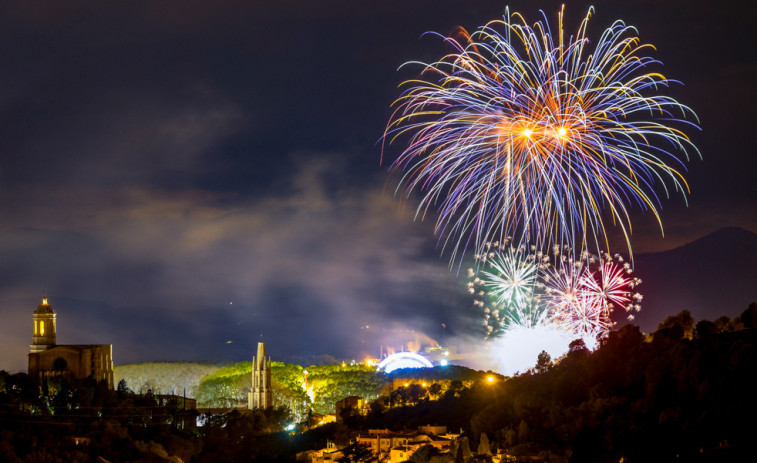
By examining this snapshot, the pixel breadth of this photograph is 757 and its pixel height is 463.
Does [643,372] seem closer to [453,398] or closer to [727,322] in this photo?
[727,322]

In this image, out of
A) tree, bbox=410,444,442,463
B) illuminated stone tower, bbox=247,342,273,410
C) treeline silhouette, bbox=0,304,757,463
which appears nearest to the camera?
treeline silhouette, bbox=0,304,757,463

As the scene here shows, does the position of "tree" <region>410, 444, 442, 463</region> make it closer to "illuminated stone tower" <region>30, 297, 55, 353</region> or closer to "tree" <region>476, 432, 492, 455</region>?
"tree" <region>476, 432, 492, 455</region>

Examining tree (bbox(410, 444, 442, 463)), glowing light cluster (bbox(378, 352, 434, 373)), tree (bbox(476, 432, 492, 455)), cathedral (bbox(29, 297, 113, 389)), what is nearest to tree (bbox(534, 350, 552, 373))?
tree (bbox(410, 444, 442, 463))

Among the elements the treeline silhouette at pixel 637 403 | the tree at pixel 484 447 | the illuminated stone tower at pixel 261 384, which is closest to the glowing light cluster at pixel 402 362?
the illuminated stone tower at pixel 261 384

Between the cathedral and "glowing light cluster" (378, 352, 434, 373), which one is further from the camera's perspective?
"glowing light cluster" (378, 352, 434, 373)

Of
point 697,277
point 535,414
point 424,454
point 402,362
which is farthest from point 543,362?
point 697,277

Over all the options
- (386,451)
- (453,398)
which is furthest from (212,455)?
(453,398)

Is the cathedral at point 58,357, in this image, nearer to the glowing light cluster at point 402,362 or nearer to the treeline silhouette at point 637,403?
the treeline silhouette at point 637,403

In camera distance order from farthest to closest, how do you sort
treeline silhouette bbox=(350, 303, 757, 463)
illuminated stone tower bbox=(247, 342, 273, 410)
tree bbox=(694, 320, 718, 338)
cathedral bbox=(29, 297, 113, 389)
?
illuminated stone tower bbox=(247, 342, 273, 410) < cathedral bbox=(29, 297, 113, 389) < tree bbox=(694, 320, 718, 338) < treeline silhouette bbox=(350, 303, 757, 463)
